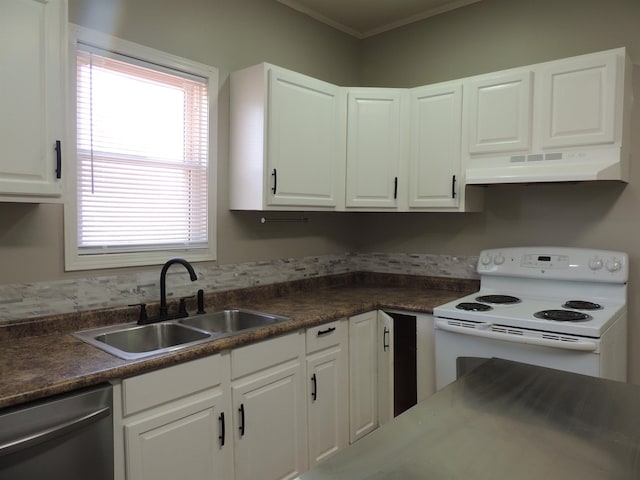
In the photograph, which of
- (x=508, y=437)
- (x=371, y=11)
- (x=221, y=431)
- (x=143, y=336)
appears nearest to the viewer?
(x=508, y=437)

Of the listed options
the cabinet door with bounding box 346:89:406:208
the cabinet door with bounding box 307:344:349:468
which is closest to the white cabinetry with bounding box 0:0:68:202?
the cabinet door with bounding box 307:344:349:468

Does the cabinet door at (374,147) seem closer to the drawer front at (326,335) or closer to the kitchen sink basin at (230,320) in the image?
the drawer front at (326,335)

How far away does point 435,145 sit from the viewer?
299cm

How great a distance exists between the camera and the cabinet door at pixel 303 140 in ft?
8.71

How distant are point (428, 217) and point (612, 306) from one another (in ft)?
4.21

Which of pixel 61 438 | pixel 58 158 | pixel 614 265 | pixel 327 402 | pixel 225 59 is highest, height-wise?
pixel 225 59

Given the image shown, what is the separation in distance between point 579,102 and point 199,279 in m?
2.24

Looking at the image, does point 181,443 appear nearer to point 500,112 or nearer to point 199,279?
point 199,279

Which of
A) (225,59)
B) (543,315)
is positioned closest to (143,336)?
(225,59)

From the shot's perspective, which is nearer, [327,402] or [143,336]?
[143,336]

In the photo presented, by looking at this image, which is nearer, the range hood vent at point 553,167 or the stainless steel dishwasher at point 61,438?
the stainless steel dishwasher at point 61,438

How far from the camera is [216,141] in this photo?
2.73m

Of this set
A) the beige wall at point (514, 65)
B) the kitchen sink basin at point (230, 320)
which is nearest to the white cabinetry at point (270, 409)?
the kitchen sink basin at point (230, 320)

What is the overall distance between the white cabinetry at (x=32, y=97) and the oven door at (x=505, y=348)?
75.8 inches
